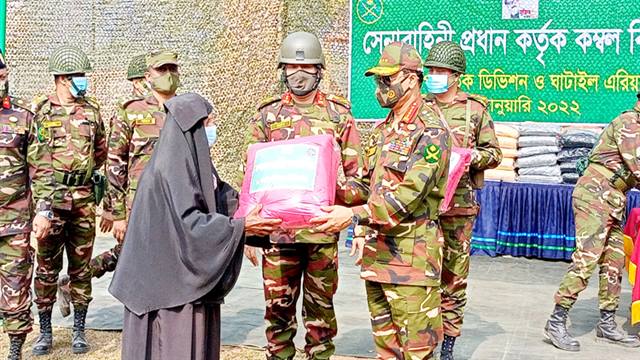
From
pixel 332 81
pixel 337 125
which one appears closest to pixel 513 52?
pixel 332 81

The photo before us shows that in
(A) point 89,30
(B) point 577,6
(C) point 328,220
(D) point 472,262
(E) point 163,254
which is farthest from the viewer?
(A) point 89,30

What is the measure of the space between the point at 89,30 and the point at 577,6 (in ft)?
24.0

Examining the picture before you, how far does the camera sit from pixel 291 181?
3959 millimetres

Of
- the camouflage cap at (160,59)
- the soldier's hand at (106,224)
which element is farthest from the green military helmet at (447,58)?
the soldier's hand at (106,224)

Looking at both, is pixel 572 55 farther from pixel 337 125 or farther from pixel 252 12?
pixel 337 125

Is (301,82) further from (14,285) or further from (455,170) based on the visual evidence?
(14,285)

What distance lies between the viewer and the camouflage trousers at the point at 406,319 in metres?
4.10

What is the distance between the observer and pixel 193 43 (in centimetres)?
1259

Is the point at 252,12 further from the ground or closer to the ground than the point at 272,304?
further from the ground

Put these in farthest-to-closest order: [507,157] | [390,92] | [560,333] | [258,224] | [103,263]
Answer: [507,157] < [103,263] < [560,333] < [390,92] < [258,224]

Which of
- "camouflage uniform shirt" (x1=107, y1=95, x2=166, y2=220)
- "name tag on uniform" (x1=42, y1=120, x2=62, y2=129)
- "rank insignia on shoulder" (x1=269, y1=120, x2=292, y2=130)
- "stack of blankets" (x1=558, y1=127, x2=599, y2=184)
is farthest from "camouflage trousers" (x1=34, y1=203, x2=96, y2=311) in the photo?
"stack of blankets" (x1=558, y1=127, x2=599, y2=184)

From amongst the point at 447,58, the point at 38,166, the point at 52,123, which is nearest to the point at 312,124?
the point at 447,58

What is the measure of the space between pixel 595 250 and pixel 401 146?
257 centimetres

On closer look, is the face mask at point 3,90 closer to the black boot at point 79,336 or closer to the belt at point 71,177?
the belt at point 71,177
